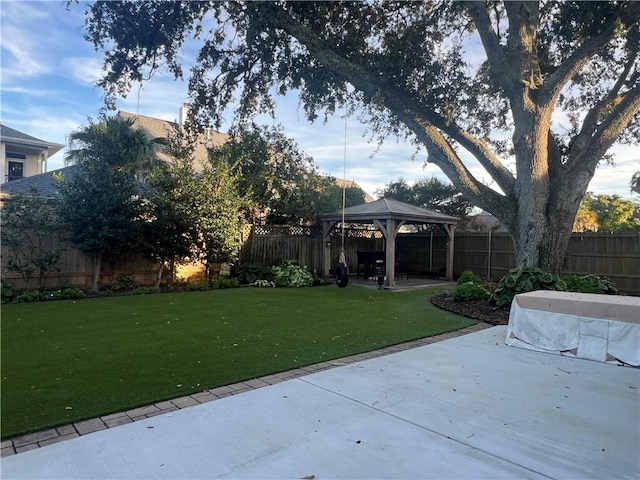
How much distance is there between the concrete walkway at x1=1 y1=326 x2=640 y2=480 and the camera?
2309 mm

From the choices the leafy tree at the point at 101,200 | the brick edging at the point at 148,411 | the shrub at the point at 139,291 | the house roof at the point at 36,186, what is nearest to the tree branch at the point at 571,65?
the brick edging at the point at 148,411

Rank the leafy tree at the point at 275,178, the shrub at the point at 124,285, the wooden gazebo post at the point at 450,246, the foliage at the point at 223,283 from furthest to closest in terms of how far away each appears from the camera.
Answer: the wooden gazebo post at the point at 450,246 → the leafy tree at the point at 275,178 → the foliage at the point at 223,283 → the shrub at the point at 124,285

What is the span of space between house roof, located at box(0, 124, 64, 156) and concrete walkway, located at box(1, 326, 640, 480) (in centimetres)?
1613

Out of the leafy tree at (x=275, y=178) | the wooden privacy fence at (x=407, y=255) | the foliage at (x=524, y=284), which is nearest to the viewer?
the foliage at (x=524, y=284)

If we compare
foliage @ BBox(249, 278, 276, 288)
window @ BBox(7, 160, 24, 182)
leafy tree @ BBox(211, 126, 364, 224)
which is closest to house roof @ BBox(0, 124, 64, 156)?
window @ BBox(7, 160, 24, 182)

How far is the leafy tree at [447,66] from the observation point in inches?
323

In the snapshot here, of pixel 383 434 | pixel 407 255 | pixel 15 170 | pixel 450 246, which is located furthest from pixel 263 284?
pixel 15 170

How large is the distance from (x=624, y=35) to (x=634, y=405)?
8.41 m

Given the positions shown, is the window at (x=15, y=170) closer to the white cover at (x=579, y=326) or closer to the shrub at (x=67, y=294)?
the shrub at (x=67, y=294)

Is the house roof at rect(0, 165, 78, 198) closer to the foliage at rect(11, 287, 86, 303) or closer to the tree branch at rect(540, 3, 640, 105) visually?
the foliage at rect(11, 287, 86, 303)

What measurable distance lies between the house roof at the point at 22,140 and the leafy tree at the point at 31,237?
7.49 metres

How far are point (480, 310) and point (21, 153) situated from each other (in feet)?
56.8

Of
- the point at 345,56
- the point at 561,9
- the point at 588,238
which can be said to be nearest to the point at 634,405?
the point at 561,9

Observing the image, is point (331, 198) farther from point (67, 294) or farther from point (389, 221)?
point (67, 294)
